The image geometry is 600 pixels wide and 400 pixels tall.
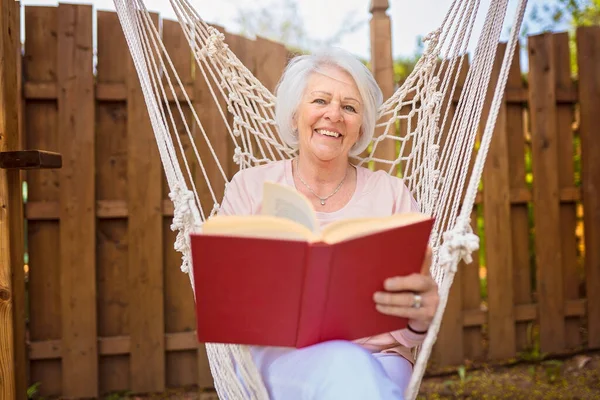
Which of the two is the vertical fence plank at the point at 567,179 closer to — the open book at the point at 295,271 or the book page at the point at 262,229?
the open book at the point at 295,271

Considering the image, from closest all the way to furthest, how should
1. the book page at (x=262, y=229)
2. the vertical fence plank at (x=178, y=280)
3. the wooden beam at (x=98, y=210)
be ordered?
1. the book page at (x=262, y=229)
2. the wooden beam at (x=98, y=210)
3. the vertical fence plank at (x=178, y=280)

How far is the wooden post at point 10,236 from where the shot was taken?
107 cm

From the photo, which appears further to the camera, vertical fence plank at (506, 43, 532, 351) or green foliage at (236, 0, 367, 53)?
green foliage at (236, 0, 367, 53)

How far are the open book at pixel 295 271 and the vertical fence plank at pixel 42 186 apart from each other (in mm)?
1297

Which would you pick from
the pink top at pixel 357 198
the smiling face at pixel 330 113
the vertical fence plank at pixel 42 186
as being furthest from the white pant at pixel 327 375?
the vertical fence plank at pixel 42 186

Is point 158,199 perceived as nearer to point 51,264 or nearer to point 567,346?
point 51,264

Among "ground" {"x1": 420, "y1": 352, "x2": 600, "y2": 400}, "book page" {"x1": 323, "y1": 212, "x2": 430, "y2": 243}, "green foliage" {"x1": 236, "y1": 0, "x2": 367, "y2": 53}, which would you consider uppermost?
"green foliage" {"x1": 236, "y1": 0, "x2": 367, "y2": 53}

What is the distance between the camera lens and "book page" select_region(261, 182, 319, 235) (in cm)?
81

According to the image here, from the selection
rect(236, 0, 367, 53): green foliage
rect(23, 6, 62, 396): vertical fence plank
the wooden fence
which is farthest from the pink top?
rect(236, 0, 367, 53): green foliage

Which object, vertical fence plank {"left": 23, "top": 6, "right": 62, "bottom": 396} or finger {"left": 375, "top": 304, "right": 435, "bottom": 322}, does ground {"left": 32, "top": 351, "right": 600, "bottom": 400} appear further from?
finger {"left": 375, "top": 304, "right": 435, "bottom": 322}

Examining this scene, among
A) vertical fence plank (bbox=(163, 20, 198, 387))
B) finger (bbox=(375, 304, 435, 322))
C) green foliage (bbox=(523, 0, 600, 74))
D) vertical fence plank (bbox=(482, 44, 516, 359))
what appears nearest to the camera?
finger (bbox=(375, 304, 435, 322))

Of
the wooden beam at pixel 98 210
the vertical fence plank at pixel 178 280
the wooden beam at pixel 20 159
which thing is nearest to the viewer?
the wooden beam at pixel 20 159

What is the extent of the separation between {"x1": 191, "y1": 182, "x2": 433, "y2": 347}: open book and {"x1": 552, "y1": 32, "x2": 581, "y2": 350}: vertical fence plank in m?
1.66

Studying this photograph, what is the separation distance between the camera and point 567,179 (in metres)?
2.21
